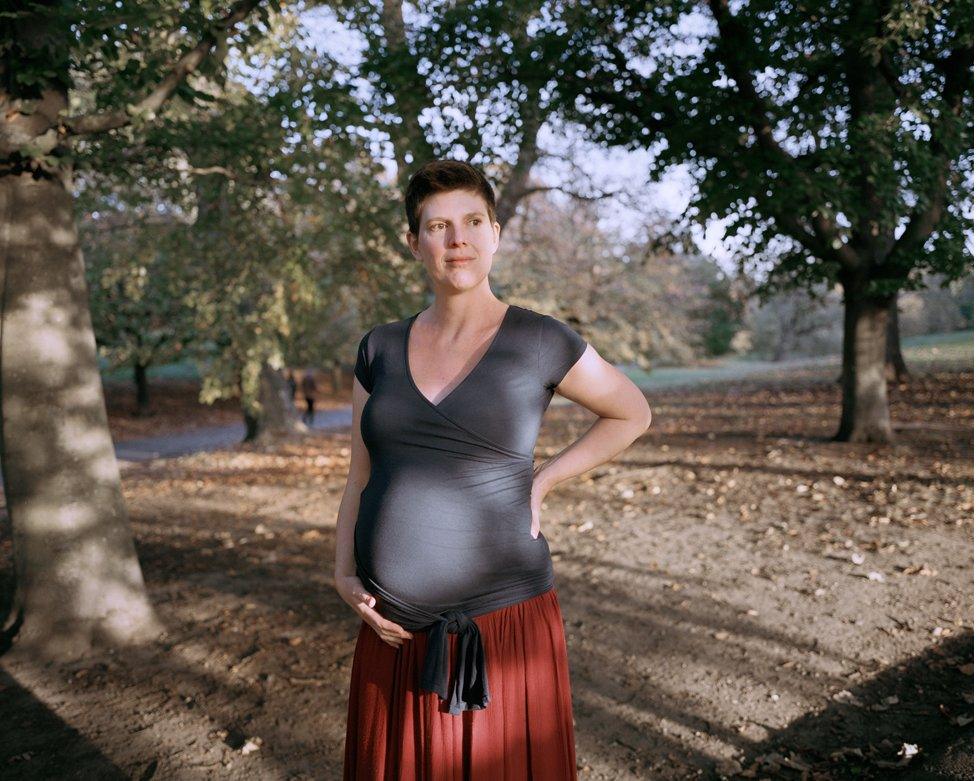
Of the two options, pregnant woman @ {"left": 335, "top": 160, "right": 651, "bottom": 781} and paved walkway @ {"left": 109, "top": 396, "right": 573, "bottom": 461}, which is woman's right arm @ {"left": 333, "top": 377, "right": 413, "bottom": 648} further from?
paved walkway @ {"left": 109, "top": 396, "right": 573, "bottom": 461}

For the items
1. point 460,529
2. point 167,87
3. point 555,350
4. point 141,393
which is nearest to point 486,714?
point 460,529

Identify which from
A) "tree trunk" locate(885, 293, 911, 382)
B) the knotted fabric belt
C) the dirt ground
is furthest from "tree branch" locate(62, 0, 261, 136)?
"tree trunk" locate(885, 293, 911, 382)

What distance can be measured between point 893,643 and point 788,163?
5.59 m

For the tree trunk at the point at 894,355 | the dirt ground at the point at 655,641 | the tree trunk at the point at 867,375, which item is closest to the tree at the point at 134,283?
the dirt ground at the point at 655,641

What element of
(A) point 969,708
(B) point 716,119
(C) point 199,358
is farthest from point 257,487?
(A) point 969,708

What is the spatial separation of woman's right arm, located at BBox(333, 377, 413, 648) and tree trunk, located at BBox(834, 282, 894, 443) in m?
10.8

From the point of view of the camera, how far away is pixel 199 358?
12.9 metres

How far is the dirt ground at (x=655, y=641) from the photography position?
Result: 12.1 feet

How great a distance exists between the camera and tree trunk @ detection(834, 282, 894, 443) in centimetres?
1138

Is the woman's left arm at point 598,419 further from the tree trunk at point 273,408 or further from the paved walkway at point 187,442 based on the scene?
the paved walkway at point 187,442

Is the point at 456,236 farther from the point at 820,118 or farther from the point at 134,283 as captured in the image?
the point at 134,283

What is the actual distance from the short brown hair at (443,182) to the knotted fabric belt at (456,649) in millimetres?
1015

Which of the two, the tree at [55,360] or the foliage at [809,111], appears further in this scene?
the foliage at [809,111]

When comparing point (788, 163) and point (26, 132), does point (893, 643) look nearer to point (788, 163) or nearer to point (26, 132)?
point (788, 163)
